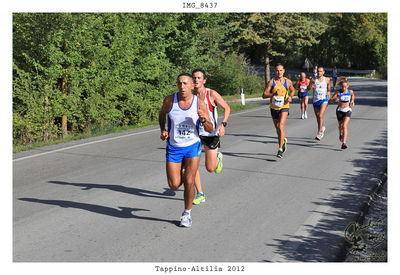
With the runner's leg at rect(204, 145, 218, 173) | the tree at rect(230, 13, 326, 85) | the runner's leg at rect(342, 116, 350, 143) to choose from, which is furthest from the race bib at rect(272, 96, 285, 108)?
the tree at rect(230, 13, 326, 85)

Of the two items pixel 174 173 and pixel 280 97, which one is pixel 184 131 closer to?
pixel 174 173

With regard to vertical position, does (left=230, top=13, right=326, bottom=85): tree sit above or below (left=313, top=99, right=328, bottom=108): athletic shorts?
above

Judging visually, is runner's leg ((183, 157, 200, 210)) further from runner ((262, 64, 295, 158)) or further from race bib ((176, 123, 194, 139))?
runner ((262, 64, 295, 158))

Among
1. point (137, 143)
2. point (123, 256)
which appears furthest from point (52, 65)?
point (123, 256)

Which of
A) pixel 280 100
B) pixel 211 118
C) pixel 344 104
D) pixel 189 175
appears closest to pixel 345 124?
pixel 344 104

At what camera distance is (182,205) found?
7.43 meters

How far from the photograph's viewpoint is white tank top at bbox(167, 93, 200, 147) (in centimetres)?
624

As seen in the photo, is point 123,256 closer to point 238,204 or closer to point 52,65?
point 238,204

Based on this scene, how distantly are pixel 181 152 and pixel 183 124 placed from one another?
36 cm

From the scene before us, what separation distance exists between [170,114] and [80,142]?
7.16 metres

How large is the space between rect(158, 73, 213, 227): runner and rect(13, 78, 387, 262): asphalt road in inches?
22.6

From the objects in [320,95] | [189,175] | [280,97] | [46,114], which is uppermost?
[320,95]

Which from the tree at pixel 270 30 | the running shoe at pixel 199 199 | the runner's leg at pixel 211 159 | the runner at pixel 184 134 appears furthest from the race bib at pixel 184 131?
the tree at pixel 270 30

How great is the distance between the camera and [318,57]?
69875 millimetres
